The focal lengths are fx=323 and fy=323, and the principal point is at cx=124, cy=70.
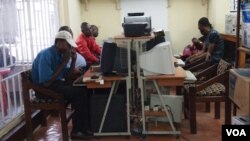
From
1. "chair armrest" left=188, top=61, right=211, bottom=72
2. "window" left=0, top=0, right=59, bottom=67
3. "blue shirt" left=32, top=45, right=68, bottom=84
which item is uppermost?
"window" left=0, top=0, right=59, bottom=67

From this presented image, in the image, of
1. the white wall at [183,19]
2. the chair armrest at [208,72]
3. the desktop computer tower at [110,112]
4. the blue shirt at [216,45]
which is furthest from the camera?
the white wall at [183,19]

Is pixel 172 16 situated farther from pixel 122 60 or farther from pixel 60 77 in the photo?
pixel 60 77

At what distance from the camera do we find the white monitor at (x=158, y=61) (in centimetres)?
351

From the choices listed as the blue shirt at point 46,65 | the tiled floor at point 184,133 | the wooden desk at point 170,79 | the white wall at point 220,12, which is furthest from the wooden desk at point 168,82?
the white wall at point 220,12

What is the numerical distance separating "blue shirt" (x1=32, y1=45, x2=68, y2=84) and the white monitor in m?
0.96

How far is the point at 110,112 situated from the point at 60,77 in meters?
0.71

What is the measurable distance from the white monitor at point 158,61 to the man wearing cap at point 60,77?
2.48 ft

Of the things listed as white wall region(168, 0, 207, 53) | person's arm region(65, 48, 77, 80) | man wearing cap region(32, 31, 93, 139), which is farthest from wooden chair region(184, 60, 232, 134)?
white wall region(168, 0, 207, 53)

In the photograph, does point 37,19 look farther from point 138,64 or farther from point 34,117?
point 138,64

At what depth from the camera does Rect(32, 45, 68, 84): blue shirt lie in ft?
11.4

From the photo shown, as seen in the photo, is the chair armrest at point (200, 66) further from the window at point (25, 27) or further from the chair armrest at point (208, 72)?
the window at point (25, 27)

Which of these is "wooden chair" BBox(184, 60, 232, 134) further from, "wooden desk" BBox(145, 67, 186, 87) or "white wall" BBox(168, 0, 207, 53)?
"white wall" BBox(168, 0, 207, 53)

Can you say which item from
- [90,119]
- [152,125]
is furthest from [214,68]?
[90,119]

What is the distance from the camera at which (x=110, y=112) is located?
3.71 m
